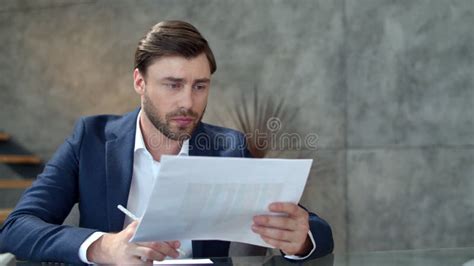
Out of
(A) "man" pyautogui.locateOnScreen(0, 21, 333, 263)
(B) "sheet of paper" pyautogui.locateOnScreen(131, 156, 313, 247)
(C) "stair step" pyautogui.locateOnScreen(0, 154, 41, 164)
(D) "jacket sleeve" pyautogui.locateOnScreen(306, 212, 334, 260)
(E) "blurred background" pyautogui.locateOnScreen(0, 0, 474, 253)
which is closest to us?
(B) "sheet of paper" pyautogui.locateOnScreen(131, 156, 313, 247)

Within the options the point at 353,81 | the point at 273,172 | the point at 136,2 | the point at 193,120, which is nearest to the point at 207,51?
the point at 193,120

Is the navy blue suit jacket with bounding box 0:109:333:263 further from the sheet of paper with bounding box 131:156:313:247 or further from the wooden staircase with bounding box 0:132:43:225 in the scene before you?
the wooden staircase with bounding box 0:132:43:225

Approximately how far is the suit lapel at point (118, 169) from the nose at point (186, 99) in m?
0.17

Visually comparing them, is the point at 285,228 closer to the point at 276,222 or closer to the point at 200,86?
the point at 276,222

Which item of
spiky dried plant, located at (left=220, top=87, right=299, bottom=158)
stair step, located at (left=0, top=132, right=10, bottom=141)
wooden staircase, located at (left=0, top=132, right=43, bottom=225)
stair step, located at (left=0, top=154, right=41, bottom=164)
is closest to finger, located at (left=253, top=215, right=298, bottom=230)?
spiky dried plant, located at (left=220, top=87, right=299, bottom=158)

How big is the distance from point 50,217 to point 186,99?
44 centimetres

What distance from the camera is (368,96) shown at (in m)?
3.43

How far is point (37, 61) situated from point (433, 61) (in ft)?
7.95

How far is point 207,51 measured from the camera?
1607 mm

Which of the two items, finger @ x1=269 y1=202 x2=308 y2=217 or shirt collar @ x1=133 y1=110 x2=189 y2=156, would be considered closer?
finger @ x1=269 y1=202 x2=308 y2=217

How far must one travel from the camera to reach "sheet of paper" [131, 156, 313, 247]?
1079 millimetres

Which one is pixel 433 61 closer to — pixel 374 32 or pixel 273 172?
pixel 374 32

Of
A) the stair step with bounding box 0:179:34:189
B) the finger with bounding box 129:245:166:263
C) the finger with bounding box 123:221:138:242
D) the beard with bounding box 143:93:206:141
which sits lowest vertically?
the stair step with bounding box 0:179:34:189

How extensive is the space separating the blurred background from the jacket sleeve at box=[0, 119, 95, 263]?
80.7 inches
